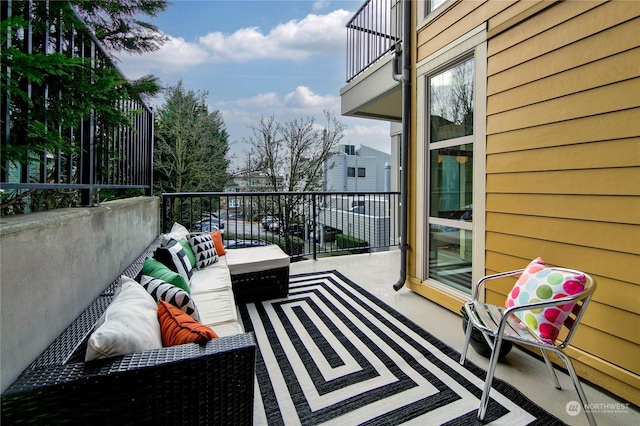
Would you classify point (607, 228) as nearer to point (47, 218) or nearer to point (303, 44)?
point (47, 218)

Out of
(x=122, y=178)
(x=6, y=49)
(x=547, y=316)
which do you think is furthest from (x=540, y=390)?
(x=122, y=178)

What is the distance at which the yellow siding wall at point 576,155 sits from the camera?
152 cm

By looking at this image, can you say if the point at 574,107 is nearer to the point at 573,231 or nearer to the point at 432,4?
the point at 573,231

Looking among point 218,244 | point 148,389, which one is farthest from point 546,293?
point 218,244

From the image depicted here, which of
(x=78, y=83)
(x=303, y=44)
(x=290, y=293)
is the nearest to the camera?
(x=78, y=83)

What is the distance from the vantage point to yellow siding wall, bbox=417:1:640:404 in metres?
1.52

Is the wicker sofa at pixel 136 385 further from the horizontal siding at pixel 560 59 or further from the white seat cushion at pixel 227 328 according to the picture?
the horizontal siding at pixel 560 59

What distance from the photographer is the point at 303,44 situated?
6.25 meters

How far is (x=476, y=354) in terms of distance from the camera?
199 centimetres

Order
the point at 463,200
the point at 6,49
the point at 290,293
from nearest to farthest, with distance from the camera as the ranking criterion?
the point at 6,49 → the point at 463,200 → the point at 290,293

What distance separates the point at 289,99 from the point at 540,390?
8407 mm

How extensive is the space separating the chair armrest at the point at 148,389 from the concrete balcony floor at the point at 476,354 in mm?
1550

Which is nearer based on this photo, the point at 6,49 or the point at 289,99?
the point at 6,49

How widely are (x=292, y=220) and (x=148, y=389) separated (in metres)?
6.78
